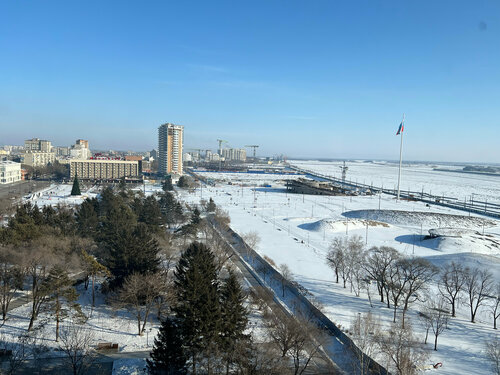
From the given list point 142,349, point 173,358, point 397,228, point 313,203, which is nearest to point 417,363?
point 173,358

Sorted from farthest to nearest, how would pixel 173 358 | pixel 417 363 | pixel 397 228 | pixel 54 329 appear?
pixel 397 228 < pixel 54 329 < pixel 417 363 < pixel 173 358

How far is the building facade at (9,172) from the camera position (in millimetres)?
64000

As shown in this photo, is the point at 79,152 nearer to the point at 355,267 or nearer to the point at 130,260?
the point at 130,260

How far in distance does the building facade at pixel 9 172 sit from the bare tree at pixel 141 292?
205 ft

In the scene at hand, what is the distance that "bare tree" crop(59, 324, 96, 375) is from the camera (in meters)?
10.2

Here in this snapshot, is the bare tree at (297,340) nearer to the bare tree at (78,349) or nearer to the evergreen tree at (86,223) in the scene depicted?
the bare tree at (78,349)

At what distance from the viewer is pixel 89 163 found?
258ft

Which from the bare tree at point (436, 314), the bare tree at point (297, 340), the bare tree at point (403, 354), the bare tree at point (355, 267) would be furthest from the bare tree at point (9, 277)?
the bare tree at point (436, 314)

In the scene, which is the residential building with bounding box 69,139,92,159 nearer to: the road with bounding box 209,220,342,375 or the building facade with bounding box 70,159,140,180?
the building facade with bounding box 70,159,140,180

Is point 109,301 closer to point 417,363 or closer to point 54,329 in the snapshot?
point 54,329

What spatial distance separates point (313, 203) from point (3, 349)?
4632 cm

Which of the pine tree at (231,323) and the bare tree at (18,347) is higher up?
the pine tree at (231,323)

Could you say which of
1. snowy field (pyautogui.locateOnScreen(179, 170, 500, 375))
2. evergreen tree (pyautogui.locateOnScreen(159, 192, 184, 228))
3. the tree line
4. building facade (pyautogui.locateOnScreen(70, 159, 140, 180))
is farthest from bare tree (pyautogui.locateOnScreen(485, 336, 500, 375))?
building facade (pyautogui.locateOnScreen(70, 159, 140, 180))

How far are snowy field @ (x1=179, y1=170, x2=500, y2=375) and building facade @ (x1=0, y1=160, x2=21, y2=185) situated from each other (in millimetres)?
33619
